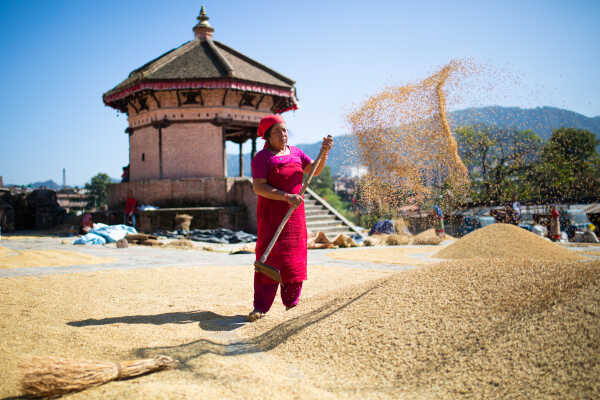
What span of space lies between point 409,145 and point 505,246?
3883 mm

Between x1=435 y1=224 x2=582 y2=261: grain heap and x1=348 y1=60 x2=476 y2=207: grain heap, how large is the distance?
328cm

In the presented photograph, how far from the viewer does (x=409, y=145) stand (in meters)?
3.60

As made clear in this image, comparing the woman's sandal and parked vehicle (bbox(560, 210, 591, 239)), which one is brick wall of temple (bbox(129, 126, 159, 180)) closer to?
the woman's sandal

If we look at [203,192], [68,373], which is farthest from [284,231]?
[203,192]

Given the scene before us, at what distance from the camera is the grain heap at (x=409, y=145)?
3.52m

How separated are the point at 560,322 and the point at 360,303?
122 cm

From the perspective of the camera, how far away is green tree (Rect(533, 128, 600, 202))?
1046 cm

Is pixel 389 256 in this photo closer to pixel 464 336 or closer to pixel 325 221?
pixel 325 221

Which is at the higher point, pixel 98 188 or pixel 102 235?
pixel 98 188

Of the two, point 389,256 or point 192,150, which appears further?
point 192,150

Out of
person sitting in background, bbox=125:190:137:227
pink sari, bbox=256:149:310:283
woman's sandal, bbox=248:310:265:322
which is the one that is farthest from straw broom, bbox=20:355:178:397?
person sitting in background, bbox=125:190:137:227

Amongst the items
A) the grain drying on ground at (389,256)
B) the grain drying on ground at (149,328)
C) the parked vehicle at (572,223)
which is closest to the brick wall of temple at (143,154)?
the grain drying on ground at (389,256)

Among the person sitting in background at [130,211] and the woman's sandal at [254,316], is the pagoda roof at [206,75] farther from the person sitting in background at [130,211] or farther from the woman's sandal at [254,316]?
the woman's sandal at [254,316]

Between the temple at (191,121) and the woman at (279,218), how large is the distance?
868 cm
